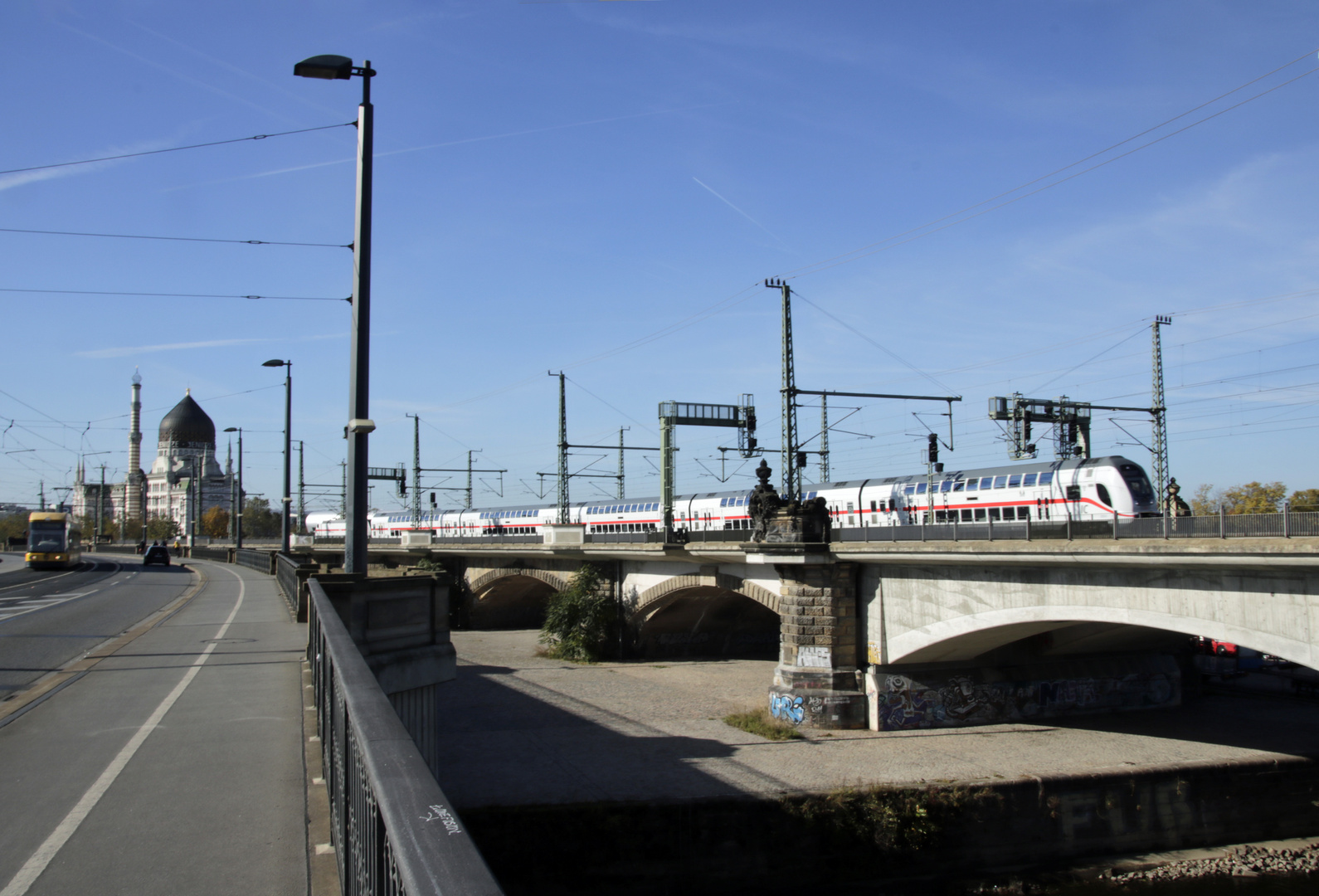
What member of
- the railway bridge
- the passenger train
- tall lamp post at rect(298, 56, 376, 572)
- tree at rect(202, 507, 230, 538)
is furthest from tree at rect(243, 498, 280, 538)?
tall lamp post at rect(298, 56, 376, 572)

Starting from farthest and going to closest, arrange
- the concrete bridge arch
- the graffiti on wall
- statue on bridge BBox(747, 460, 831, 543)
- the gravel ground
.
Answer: statue on bridge BBox(747, 460, 831, 543), the graffiti on wall, the gravel ground, the concrete bridge arch

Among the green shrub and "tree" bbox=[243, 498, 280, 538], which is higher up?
"tree" bbox=[243, 498, 280, 538]

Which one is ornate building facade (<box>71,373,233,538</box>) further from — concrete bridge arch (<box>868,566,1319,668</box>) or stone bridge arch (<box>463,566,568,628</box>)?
concrete bridge arch (<box>868,566,1319,668</box>)

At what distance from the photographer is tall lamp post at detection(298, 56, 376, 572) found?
11.1 metres

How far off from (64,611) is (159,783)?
23.2 meters

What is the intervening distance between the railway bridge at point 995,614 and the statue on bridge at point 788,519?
392mm

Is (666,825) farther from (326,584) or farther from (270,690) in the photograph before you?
(326,584)

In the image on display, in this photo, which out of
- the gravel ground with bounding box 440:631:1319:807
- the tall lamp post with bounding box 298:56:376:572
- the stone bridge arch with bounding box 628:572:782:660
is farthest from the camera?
the stone bridge arch with bounding box 628:572:782:660

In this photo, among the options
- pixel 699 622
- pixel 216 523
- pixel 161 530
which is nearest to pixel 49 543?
pixel 699 622

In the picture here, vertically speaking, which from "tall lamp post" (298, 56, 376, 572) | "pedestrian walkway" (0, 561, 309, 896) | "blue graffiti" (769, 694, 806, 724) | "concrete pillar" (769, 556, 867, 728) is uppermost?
"tall lamp post" (298, 56, 376, 572)

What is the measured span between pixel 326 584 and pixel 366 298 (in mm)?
3766

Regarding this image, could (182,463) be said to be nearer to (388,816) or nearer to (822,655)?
(822,655)

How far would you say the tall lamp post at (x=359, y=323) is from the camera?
11.1 metres

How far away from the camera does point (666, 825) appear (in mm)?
17344
